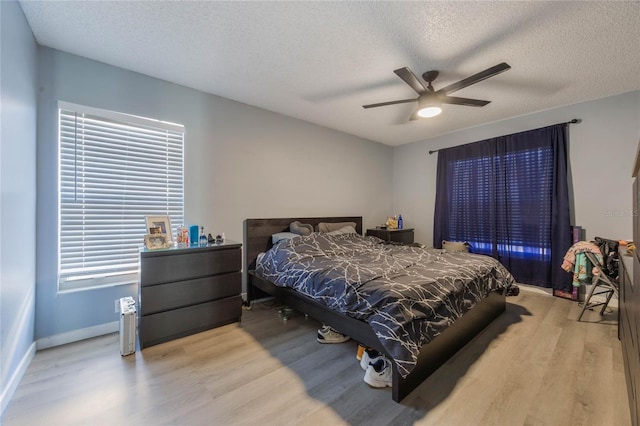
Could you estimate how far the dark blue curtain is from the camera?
3301mm

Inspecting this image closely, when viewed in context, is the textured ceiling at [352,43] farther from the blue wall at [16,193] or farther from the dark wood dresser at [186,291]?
the dark wood dresser at [186,291]

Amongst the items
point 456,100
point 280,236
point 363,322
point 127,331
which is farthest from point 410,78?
point 127,331

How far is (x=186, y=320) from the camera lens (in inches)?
91.2

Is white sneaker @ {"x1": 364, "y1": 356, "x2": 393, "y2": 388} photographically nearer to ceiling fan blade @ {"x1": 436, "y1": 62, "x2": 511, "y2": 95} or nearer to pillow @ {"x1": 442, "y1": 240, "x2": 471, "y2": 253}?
ceiling fan blade @ {"x1": 436, "y1": 62, "x2": 511, "y2": 95}

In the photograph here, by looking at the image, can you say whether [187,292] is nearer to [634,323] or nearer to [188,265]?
[188,265]

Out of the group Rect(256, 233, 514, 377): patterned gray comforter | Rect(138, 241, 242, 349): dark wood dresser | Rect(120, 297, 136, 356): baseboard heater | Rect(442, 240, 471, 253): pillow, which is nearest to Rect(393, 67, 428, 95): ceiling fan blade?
Rect(256, 233, 514, 377): patterned gray comforter

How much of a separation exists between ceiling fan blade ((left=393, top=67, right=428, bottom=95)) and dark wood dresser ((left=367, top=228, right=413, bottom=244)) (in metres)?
2.47

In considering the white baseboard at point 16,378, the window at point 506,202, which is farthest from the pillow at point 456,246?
the white baseboard at point 16,378

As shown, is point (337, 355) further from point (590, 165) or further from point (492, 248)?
point (590, 165)

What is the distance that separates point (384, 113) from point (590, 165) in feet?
8.38

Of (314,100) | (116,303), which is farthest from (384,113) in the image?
(116,303)

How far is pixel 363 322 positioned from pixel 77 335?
2.45m

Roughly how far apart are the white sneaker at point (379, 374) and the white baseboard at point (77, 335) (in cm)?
233

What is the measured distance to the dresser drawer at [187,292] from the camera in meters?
2.15
